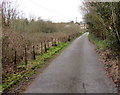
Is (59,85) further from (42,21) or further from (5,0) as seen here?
(42,21)

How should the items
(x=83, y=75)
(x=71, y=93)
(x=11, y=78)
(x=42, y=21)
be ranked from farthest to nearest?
(x=42, y=21), (x=83, y=75), (x=11, y=78), (x=71, y=93)

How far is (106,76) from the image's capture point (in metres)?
5.09

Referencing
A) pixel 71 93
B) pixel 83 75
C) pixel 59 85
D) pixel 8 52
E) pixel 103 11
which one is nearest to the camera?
pixel 71 93

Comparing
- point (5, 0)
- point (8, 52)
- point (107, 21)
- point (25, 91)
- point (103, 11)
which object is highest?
point (5, 0)

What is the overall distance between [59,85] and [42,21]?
20968 millimetres

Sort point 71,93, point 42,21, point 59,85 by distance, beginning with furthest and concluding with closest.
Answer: point 42,21 → point 59,85 → point 71,93

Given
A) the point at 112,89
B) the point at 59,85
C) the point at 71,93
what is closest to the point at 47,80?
the point at 59,85

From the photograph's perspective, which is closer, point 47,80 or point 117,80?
point 117,80

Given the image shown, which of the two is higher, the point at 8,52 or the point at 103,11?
the point at 103,11

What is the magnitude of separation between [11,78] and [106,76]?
3961 mm

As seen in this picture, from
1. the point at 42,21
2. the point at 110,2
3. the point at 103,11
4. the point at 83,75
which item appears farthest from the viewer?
the point at 42,21

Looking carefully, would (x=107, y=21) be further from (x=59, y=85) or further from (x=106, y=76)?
(x=59, y=85)

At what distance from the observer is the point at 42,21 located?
24.0m

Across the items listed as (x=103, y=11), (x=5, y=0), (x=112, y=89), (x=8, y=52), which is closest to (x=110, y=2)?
(x=103, y=11)
